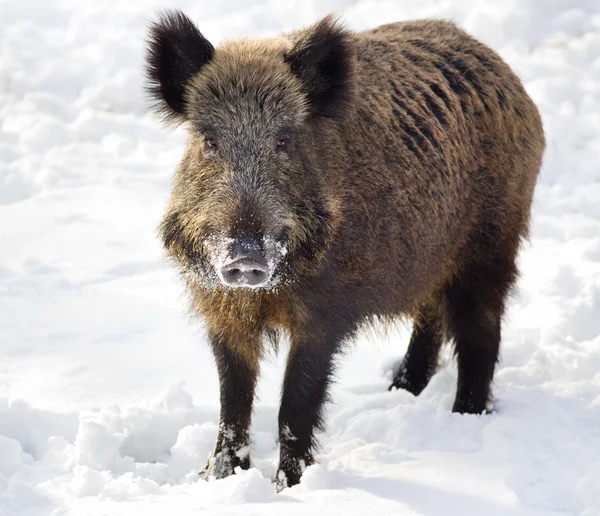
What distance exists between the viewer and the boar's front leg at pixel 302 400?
404cm

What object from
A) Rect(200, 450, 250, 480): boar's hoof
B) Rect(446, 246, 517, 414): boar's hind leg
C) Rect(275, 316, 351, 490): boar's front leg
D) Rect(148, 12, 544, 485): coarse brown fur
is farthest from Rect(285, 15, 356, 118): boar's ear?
Rect(200, 450, 250, 480): boar's hoof

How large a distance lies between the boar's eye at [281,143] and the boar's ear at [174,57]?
A: 473 millimetres

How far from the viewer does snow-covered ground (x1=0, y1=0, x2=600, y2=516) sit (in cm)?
372

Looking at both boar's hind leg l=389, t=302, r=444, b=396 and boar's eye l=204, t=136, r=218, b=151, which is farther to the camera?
boar's hind leg l=389, t=302, r=444, b=396

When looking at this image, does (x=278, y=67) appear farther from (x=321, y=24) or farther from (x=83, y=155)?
(x=83, y=155)

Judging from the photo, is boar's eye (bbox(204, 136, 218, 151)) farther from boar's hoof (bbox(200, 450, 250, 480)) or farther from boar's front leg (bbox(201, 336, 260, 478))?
boar's hoof (bbox(200, 450, 250, 480))

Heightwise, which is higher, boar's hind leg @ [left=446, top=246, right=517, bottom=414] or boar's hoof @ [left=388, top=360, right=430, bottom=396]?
boar's hind leg @ [left=446, top=246, right=517, bottom=414]

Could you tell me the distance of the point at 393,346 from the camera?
602 cm

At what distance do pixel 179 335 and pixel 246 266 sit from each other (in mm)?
2507

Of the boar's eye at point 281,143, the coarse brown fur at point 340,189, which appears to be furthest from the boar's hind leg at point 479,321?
the boar's eye at point 281,143

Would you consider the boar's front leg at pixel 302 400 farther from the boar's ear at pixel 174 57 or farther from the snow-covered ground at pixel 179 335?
the boar's ear at pixel 174 57

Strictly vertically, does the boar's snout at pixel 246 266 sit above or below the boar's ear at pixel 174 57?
below

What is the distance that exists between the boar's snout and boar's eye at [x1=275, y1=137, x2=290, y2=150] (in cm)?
50

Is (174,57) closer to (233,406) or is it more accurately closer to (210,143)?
(210,143)
